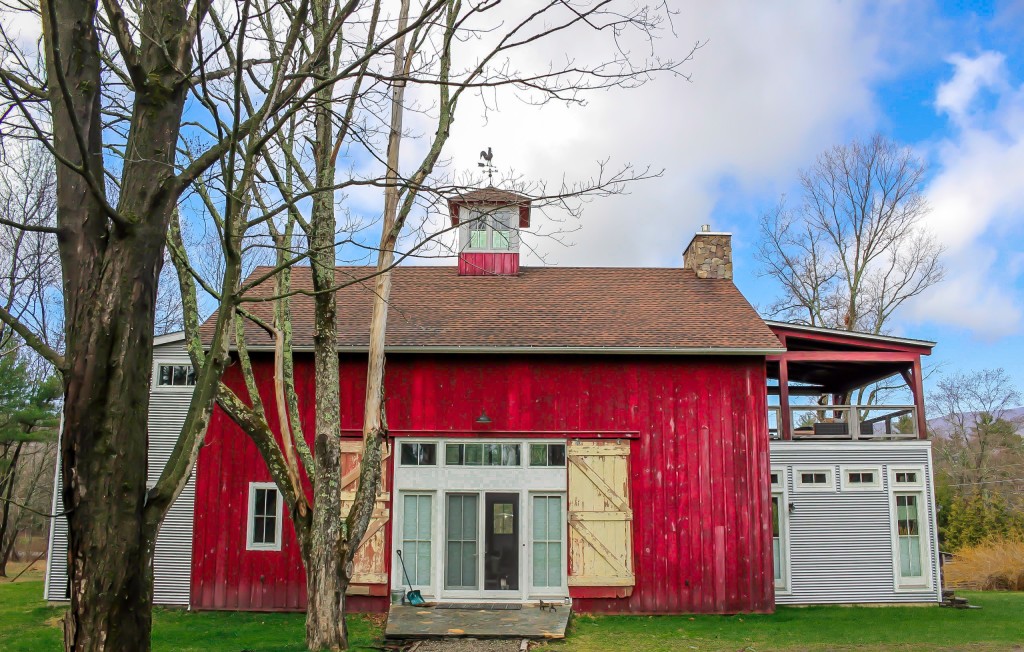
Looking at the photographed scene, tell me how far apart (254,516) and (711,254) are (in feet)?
32.3

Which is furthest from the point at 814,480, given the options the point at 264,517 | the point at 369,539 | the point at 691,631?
the point at 264,517

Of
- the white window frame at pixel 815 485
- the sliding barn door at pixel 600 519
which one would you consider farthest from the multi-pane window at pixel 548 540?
the white window frame at pixel 815 485

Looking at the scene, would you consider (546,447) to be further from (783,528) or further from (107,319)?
(107,319)

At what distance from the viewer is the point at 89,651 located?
4.30 metres

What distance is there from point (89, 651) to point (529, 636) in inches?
291

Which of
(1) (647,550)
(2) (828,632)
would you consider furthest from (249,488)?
(2) (828,632)

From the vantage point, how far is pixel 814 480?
579 inches

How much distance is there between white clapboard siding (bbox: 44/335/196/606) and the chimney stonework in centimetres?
976

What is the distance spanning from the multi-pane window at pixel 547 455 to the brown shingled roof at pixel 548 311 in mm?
1629

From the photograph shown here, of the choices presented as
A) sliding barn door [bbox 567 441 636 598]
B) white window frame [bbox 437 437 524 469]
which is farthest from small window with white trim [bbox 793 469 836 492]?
white window frame [bbox 437 437 524 469]

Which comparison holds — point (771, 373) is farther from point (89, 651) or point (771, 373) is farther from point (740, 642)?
point (89, 651)

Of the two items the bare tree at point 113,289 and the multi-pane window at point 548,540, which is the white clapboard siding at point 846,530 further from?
the bare tree at point 113,289

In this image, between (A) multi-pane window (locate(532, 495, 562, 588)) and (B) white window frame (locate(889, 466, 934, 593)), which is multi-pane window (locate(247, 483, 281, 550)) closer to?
(A) multi-pane window (locate(532, 495, 562, 588))

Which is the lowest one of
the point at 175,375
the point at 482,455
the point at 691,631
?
the point at 691,631
